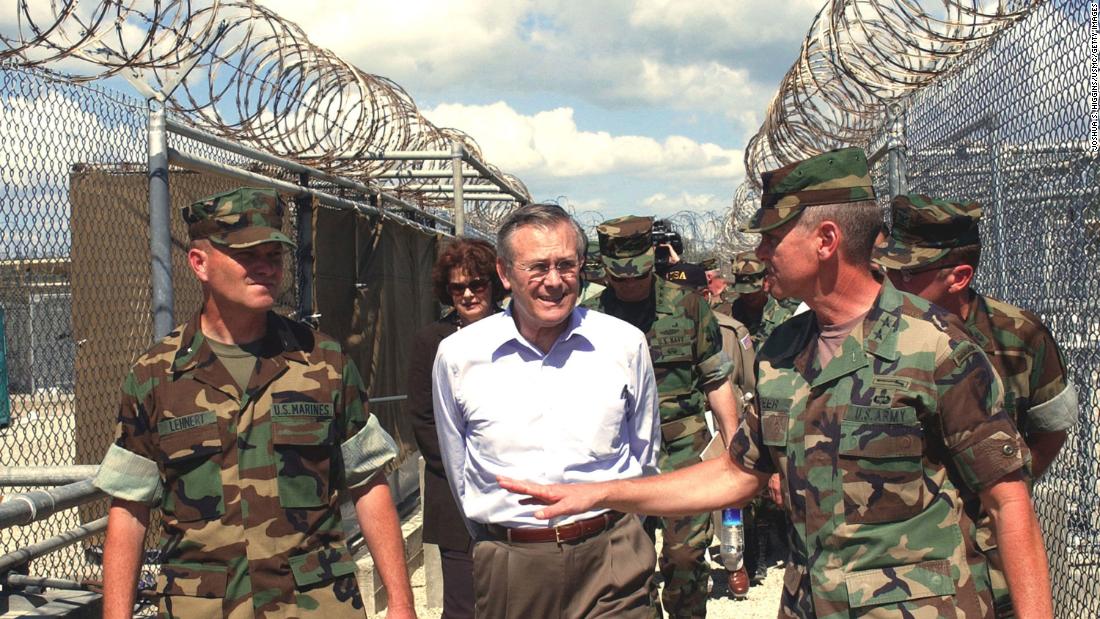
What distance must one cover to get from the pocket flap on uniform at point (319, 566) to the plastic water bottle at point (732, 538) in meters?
4.21

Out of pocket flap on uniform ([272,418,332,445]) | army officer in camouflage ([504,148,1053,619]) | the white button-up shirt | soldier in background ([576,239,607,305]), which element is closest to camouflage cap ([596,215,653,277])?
soldier in background ([576,239,607,305])

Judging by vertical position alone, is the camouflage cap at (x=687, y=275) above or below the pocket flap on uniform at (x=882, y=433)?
above

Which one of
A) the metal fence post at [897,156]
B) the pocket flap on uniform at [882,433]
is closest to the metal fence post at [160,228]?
the pocket flap on uniform at [882,433]

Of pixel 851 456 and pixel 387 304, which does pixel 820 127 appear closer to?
pixel 387 304

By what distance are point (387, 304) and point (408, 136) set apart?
67.8 inches

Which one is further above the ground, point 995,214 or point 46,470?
point 995,214

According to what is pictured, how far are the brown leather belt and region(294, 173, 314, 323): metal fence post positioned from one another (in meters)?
3.24

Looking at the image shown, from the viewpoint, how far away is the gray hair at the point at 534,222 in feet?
10.8

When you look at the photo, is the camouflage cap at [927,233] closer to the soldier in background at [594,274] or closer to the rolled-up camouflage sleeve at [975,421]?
the rolled-up camouflage sleeve at [975,421]

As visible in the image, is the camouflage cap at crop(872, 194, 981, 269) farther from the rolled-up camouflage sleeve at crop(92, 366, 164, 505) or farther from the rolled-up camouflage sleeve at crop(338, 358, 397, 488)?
the rolled-up camouflage sleeve at crop(92, 366, 164, 505)

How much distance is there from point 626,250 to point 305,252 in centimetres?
180

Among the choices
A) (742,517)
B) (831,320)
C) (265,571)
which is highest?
(831,320)

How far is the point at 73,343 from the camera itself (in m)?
4.71

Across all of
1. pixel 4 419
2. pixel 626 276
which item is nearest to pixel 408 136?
pixel 626 276
